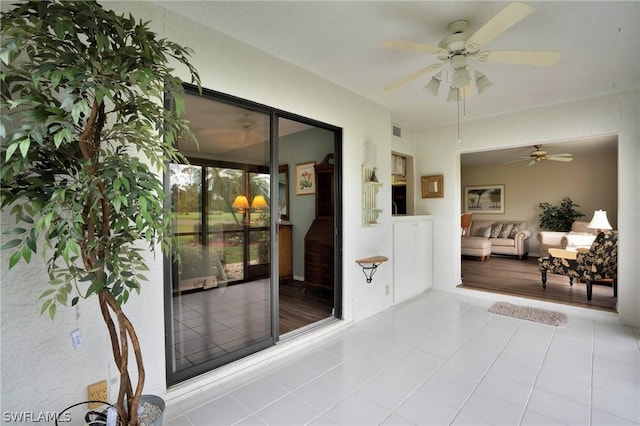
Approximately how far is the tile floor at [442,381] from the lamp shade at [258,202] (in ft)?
4.34

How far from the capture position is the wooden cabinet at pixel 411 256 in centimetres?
410

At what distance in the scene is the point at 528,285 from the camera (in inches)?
193

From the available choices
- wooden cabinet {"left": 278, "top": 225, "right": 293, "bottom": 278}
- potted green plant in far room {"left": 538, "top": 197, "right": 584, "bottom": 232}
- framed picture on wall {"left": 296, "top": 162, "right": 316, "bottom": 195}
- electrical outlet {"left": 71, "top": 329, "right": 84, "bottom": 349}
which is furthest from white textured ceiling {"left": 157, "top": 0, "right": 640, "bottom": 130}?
potted green plant in far room {"left": 538, "top": 197, "right": 584, "bottom": 232}

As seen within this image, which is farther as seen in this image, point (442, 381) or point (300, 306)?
point (300, 306)

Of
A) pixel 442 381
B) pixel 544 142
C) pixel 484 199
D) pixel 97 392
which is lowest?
pixel 442 381

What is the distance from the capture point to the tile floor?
190 cm

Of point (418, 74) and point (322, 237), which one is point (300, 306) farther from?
point (418, 74)

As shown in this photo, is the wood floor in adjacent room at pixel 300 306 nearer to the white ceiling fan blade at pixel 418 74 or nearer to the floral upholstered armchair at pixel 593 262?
the white ceiling fan blade at pixel 418 74

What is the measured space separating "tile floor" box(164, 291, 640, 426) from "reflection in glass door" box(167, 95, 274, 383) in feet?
1.07

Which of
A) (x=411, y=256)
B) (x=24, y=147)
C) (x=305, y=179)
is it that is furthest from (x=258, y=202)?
(x=411, y=256)

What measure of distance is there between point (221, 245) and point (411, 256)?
2817 millimetres

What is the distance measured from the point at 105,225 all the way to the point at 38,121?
44cm

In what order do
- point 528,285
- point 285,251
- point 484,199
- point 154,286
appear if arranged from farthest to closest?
point 484,199, point 285,251, point 528,285, point 154,286

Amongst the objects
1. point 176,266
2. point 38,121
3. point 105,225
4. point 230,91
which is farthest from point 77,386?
point 230,91
